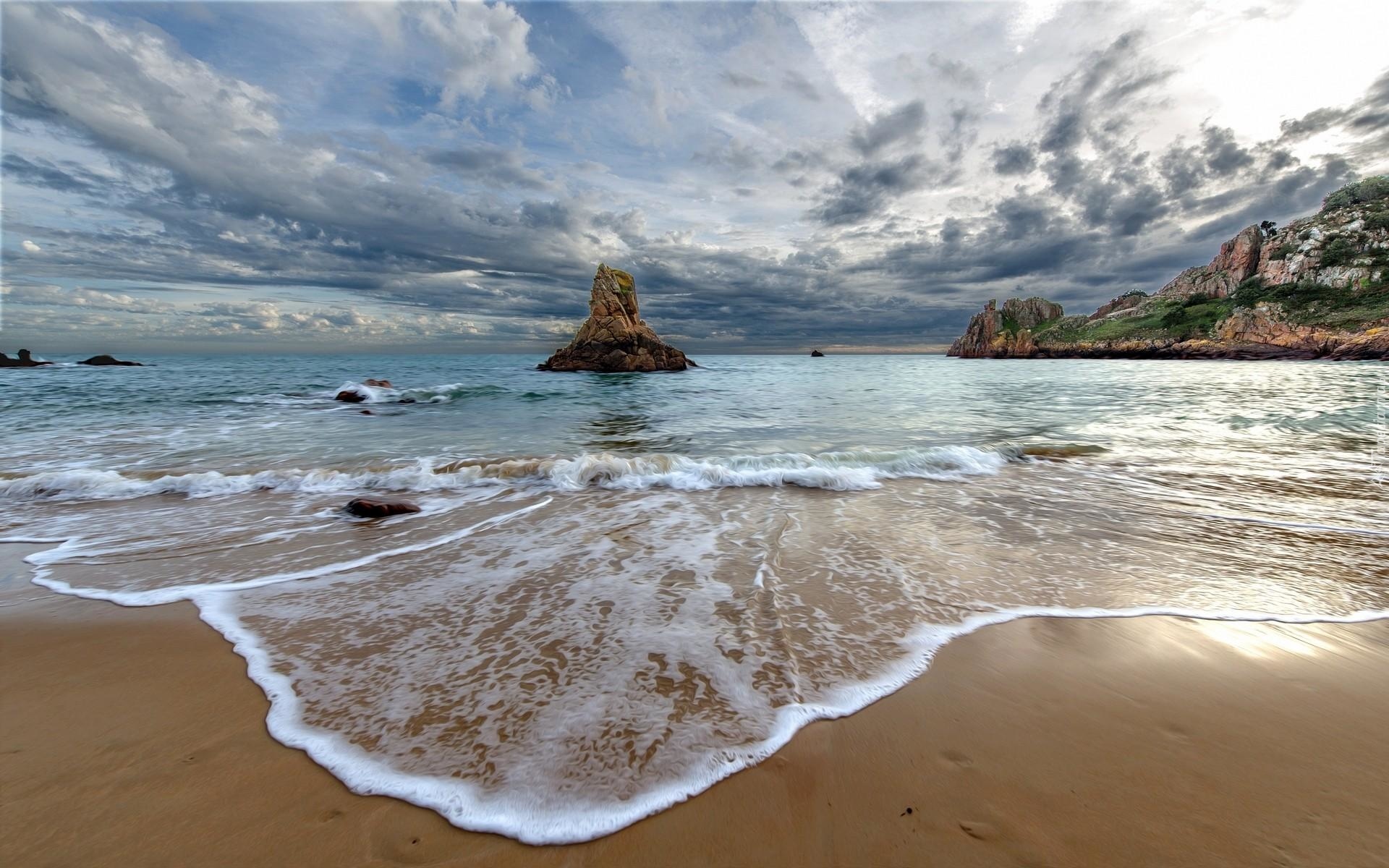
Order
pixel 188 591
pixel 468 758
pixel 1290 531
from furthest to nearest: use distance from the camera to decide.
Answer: pixel 1290 531, pixel 188 591, pixel 468 758

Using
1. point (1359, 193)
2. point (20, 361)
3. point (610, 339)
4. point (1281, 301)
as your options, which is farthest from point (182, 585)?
point (1359, 193)

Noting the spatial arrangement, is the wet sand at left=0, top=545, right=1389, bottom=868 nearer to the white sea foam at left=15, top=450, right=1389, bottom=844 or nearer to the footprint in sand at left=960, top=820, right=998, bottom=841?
the footprint in sand at left=960, top=820, right=998, bottom=841

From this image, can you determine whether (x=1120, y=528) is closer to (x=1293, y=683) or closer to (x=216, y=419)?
(x=1293, y=683)

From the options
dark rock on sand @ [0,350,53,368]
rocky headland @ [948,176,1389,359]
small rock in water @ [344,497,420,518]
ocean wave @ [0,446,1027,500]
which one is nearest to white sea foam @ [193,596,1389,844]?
small rock in water @ [344,497,420,518]

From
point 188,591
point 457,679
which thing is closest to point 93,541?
point 188,591

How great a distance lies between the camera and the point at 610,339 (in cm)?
5288

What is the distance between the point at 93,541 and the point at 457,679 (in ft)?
20.6

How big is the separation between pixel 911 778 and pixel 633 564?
3181 millimetres

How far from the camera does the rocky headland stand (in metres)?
70.1

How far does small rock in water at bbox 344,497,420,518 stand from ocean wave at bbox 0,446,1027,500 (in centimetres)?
147

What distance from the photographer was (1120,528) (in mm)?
5859

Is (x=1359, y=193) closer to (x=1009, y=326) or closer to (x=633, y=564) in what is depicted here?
(x=1009, y=326)

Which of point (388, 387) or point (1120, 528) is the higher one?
point (388, 387)

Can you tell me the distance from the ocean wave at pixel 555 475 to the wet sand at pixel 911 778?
5.16 meters
